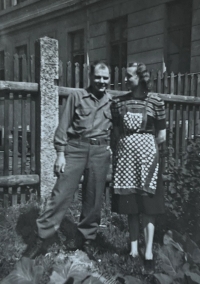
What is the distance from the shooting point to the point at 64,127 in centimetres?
360

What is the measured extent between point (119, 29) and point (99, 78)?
35.4ft

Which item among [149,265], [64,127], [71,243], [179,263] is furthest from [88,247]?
[179,263]

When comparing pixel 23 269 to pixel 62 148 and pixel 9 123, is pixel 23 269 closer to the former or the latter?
pixel 62 148

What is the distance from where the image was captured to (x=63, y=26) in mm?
15852

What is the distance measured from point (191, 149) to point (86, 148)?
4.41ft

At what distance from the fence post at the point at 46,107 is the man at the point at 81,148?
1.34 metres

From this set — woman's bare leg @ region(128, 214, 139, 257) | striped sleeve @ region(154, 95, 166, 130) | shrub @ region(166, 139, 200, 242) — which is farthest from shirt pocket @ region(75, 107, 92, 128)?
shrub @ region(166, 139, 200, 242)

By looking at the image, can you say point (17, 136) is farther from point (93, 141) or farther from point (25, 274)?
point (25, 274)

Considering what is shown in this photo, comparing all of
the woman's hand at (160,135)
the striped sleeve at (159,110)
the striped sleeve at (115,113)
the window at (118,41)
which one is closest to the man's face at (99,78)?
the striped sleeve at (115,113)

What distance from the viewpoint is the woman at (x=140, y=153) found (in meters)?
3.46

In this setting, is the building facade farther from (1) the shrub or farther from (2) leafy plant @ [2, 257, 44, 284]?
(2) leafy plant @ [2, 257, 44, 284]

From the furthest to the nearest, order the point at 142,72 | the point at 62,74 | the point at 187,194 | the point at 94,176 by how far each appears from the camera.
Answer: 1. the point at 62,74
2. the point at 187,194
3. the point at 94,176
4. the point at 142,72

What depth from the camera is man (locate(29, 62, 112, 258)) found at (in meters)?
3.61

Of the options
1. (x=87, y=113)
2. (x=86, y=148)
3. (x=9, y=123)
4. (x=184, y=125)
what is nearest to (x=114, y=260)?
(x=86, y=148)
